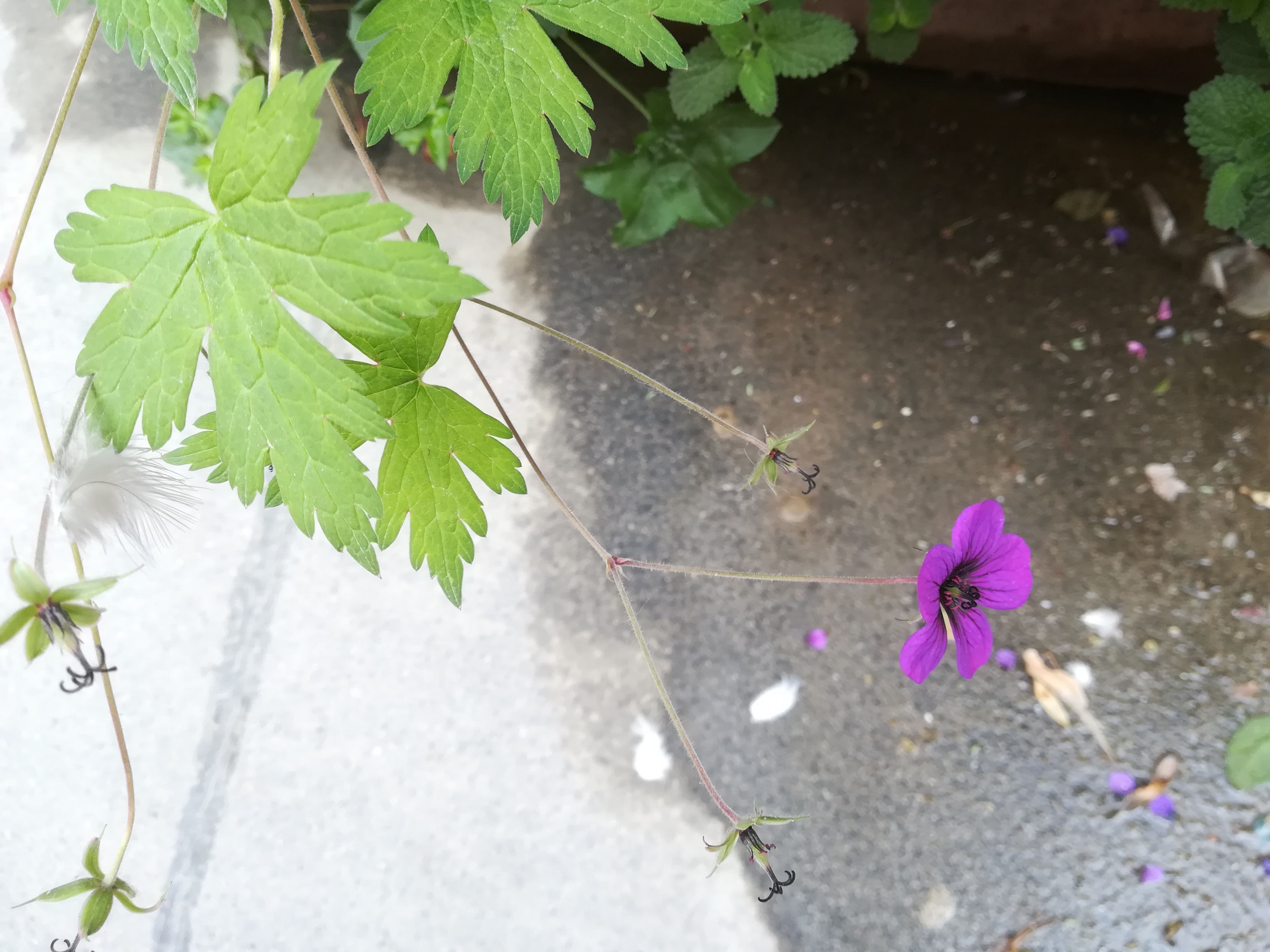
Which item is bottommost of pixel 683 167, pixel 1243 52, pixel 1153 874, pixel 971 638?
pixel 1153 874

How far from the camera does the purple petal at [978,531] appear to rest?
812 millimetres

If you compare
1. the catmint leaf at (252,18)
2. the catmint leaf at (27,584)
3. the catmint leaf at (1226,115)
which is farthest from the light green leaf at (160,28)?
the catmint leaf at (1226,115)

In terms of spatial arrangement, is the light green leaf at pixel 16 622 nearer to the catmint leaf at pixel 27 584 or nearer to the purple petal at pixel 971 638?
the catmint leaf at pixel 27 584

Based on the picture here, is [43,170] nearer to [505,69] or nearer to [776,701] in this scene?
[505,69]

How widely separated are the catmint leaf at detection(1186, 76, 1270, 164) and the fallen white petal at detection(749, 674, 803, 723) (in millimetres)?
951

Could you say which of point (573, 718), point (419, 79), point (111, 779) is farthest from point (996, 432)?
point (111, 779)

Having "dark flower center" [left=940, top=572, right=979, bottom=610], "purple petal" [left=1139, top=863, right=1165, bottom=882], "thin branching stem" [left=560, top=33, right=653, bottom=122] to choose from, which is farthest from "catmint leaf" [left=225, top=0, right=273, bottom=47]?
"purple petal" [left=1139, top=863, right=1165, bottom=882]

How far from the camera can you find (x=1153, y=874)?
1230 millimetres

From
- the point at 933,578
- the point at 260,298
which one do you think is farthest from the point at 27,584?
the point at 933,578

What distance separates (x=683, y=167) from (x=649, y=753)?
0.91 metres

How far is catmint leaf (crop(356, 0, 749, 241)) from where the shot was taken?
69 cm

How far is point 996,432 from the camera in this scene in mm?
1371

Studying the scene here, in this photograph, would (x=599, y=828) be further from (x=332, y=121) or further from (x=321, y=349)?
(x=332, y=121)

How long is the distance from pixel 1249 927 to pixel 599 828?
99 centimetres
